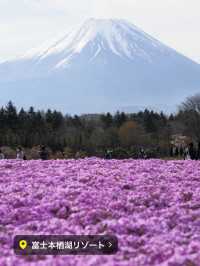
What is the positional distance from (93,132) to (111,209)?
61.5 meters

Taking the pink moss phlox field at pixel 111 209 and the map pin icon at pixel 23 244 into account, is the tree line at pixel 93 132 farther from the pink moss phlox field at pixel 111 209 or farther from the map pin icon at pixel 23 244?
the map pin icon at pixel 23 244

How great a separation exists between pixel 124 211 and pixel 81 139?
51.1m

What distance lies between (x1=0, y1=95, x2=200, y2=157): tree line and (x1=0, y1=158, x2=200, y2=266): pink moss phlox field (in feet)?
103

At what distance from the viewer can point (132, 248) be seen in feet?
34.2

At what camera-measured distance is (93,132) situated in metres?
75.2

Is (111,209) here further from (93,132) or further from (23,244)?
(93,132)

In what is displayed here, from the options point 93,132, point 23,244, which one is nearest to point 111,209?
point 23,244

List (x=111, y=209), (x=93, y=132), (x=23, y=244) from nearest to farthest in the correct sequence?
(x=23, y=244)
(x=111, y=209)
(x=93, y=132)

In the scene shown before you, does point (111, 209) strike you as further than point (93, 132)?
No

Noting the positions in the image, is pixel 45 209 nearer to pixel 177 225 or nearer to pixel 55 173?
pixel 177 225

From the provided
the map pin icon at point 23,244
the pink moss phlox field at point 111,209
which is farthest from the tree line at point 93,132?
the map pin icon at point 23,244

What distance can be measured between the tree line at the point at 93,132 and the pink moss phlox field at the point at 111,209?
3143 cm

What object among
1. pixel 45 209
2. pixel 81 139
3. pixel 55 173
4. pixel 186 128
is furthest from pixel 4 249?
pixel 186 128

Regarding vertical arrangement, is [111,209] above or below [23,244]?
above
